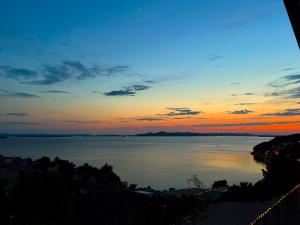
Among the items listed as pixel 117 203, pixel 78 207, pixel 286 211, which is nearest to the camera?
pixel 286 211

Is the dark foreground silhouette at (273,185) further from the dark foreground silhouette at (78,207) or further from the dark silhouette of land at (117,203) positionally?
the dark foreground silhouette at (78,207)

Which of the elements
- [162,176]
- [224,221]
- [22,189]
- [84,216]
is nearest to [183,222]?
[224,221]

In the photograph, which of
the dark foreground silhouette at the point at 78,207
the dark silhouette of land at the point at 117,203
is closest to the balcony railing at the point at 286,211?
the dark silhouette of land at the point at 117,203

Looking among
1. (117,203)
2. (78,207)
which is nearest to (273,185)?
(117,203)

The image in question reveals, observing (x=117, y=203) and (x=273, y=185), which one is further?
(x=273, y=185)

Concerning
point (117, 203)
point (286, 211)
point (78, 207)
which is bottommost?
point (78, 207)

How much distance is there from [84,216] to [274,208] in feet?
38.1

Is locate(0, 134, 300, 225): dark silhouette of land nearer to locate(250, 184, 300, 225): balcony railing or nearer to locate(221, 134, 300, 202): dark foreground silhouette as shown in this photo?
locate(221, 134, 300, 202): dark foreground silhouette

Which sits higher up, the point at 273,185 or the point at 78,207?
the point at 273,185

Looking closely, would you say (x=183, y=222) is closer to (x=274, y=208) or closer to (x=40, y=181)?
(x=274, y=208)

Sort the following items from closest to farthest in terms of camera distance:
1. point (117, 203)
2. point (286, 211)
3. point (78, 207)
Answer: point (286, 211)
point (117, 203)
point (78, 207)

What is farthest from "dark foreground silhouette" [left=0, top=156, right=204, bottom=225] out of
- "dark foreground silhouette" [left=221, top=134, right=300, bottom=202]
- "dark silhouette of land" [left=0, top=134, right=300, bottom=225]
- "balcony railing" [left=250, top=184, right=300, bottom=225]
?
"balcony railing" [left=250, top=184, right=300, bottom=225]

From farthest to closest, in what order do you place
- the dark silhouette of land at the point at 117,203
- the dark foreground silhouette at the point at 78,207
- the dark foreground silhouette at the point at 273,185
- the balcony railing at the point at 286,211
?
the dark foreground silhouette at the point at 273,185 → the dark foreground silhouette at the point at 78,207 → the dark silhouette of land at the point at 117,203 → the balcony railing at the point at 286,211

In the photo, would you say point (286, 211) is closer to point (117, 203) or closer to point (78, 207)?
point (117, 203)
